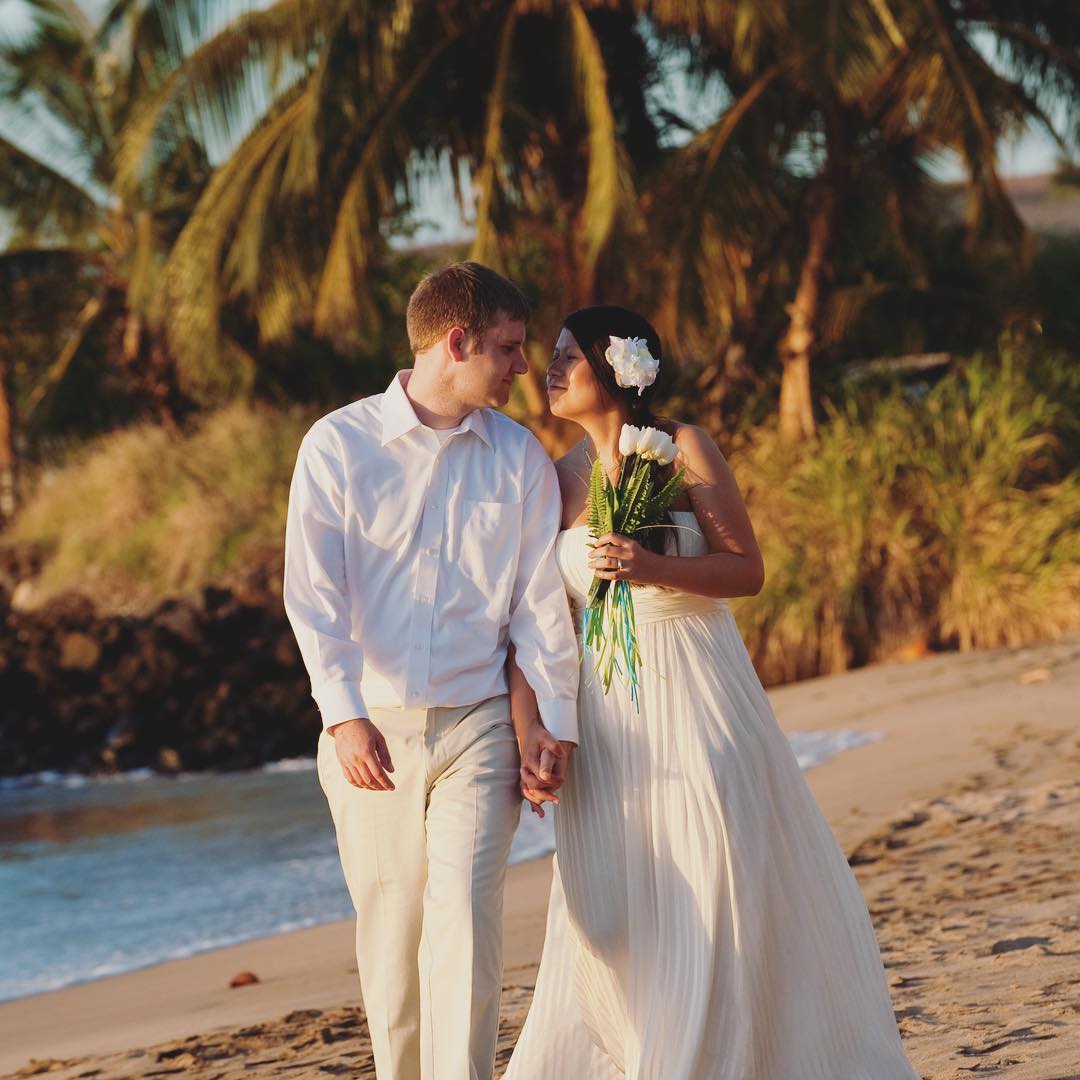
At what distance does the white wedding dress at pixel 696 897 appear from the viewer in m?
3.55

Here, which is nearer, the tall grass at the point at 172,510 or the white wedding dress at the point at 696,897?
the white wedding dress at the point at 696,897

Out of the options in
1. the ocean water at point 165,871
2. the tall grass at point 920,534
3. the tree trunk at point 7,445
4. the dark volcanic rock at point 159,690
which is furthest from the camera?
the tree trunk at point 7,445

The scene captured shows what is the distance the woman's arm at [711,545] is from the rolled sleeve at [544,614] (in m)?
0.11

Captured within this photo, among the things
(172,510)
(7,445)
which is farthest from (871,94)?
(7,445)

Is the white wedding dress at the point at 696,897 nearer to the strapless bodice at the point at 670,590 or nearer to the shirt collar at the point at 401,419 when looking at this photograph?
the strapless bodice at the point at 670,590

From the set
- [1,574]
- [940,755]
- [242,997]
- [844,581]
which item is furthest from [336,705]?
[1,574]

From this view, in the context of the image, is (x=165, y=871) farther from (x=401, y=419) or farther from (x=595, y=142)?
(x=595, y=142)

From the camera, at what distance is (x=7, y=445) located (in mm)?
26609

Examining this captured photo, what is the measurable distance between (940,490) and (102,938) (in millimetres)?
8092

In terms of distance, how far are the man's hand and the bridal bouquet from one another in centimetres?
55

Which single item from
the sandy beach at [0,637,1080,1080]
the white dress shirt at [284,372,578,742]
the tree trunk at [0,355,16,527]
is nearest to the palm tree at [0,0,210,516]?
the tree trunk at [0,355,16,527]

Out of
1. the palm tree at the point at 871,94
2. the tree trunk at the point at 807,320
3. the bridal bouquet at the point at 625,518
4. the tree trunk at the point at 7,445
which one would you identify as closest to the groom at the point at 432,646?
the bridal bouquet at the point at 625,518

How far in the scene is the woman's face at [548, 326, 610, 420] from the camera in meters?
3.89

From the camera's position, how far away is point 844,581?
43.5ft
